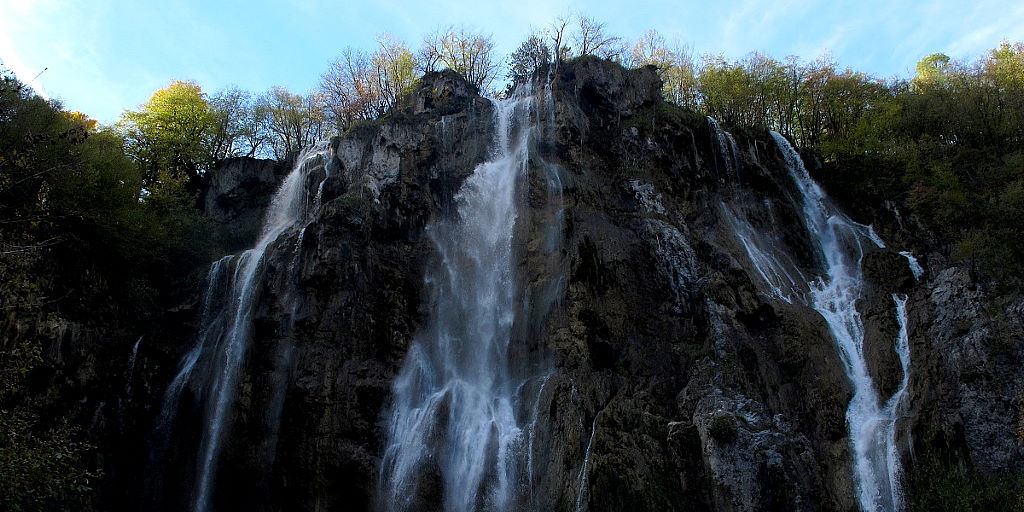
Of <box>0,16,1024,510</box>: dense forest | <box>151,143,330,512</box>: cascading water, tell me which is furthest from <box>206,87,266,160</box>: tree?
<box>151,143,330,512</box>: cascading water

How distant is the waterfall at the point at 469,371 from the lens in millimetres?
19000

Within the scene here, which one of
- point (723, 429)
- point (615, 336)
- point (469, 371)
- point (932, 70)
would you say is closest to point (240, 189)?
point (469, 371)

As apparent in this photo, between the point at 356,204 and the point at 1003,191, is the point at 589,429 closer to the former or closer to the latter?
the point at 356,204

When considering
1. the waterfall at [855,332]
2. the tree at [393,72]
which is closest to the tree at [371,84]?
the tree at [393,72]

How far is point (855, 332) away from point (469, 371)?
43.3 feet

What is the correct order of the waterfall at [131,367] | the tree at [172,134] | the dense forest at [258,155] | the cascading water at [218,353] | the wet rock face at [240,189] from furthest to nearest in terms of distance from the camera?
the tree at [172,134] < the wet rock face at [240,189] < the waterfall at [131,367] < the cascading water at [218,353] < the dense forest at [258,155]

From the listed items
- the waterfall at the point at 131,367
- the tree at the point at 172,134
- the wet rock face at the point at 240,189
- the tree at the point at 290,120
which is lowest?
the waterfall at the point at 131,367

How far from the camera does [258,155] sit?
4316 cm

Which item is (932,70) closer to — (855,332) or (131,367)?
(855,332)

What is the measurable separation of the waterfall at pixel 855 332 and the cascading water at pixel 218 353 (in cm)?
1979

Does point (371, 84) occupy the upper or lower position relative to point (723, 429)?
upper

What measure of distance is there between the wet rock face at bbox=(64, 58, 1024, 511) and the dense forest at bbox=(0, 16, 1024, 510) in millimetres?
2979

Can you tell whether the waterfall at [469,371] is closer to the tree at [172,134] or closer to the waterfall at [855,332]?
the waterfall at [855,332]

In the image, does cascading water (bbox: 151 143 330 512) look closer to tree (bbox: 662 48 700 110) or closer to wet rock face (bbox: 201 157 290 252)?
wet rock face (bbox: 201 157 290 252)
